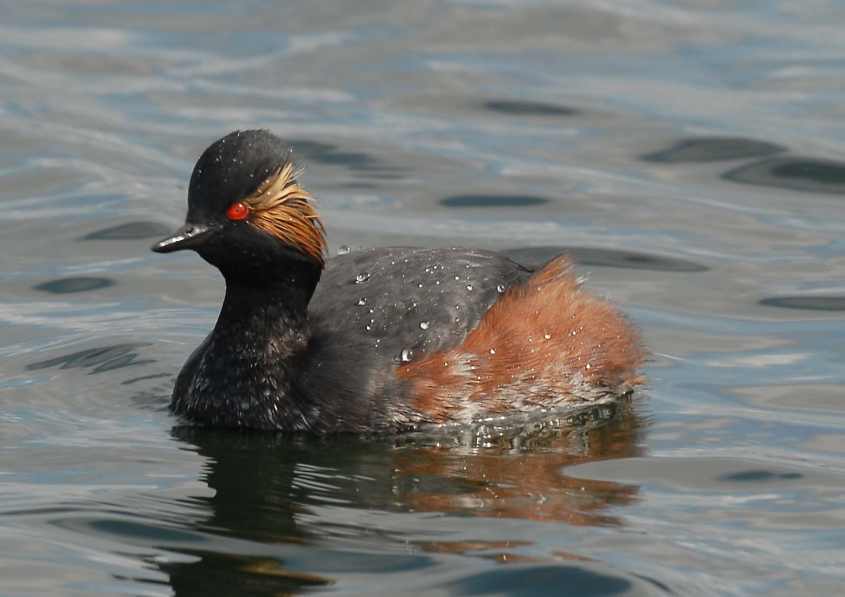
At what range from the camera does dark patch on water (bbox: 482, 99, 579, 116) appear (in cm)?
1728

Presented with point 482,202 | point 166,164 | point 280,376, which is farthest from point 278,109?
point 280,376

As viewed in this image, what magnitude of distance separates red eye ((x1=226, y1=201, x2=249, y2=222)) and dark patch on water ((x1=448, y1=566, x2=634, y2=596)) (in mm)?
2824

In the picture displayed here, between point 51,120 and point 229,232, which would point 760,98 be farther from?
point 229,232

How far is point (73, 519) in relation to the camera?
8.42m

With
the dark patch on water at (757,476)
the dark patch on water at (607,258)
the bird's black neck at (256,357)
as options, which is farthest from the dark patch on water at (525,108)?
the dark patch on water at (757,476)

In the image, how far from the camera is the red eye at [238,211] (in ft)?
31.9

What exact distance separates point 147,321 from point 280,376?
2.12 m

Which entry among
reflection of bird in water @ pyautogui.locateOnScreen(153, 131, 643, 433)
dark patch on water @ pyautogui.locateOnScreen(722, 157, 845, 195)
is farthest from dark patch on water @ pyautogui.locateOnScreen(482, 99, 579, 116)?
reflection of bird in water @ pyautogui.locateOnScreen(153, 131, 643, 433)

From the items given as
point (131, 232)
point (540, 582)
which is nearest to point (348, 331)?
point (540, 582)

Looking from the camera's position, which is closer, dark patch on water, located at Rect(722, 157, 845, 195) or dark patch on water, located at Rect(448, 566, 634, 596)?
dark patch on water, located at Rect(448, 566, 634, 596)

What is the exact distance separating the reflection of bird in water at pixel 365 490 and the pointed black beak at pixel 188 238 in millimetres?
1068

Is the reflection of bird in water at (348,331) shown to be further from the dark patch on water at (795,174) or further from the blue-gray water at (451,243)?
the dark patch on water at (795,174)

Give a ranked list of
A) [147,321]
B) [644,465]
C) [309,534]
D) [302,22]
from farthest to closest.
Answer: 1. [302,22]
2. [147,321]
3. [644,465]
4. [309,534]

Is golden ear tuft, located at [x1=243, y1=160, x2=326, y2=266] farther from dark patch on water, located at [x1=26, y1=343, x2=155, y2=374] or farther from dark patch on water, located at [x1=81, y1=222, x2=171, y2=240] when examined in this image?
dark patch on water, located at [x1=81, y1=222, x2=171, y2=240]
